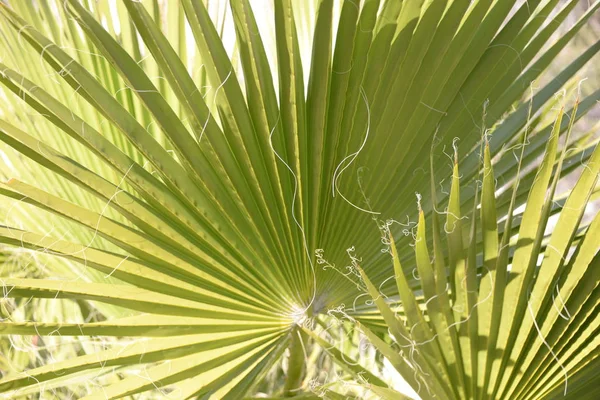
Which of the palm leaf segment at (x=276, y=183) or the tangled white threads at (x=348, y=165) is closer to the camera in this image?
the palm leaf segment at (x=276, y=183)

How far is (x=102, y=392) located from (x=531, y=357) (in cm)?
56

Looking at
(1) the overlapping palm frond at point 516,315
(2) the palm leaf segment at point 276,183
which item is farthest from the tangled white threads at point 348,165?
(1) the overlapping palm frond at point 516,315

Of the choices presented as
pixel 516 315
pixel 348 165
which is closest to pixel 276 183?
pixel 348 165

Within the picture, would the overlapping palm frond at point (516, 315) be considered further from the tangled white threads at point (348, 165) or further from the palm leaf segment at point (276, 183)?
the tangled white threads at point (348, 165)

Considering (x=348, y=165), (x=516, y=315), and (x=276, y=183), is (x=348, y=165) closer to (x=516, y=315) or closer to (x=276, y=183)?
(x=276, y=183)

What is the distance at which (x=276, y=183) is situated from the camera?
947 mm

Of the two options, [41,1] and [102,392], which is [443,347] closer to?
[102,392]

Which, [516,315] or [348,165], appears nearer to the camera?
[516,315]

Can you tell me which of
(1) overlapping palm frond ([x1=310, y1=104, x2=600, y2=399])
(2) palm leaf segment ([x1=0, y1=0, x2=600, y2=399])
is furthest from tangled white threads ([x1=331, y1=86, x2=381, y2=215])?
(1) overlapping palm frond ([x1=310, y1=104, x2=600, y2=399])

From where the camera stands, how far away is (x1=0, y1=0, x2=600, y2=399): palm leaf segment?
748 mm

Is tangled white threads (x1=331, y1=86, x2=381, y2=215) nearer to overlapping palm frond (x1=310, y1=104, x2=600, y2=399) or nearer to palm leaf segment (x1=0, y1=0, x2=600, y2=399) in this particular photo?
palm leaf segment (x1=0, y1=0, x2=600, y2=399)

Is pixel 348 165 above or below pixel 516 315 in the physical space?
above

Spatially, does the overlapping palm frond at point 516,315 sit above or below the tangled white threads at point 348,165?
below

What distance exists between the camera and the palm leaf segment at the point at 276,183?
0.75 m
